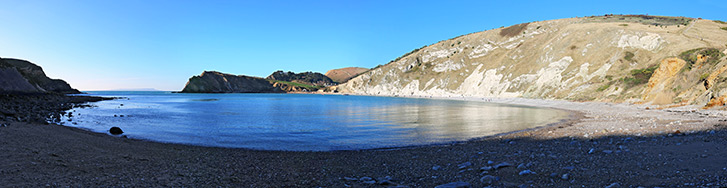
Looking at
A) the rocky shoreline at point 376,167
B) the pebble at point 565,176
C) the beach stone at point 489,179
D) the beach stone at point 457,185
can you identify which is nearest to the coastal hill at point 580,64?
the rocky shoreline at point 376,167

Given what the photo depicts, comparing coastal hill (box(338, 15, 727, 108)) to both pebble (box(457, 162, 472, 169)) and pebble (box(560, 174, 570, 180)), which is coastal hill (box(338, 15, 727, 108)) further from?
pebble (box(560, 174, 570, 180))

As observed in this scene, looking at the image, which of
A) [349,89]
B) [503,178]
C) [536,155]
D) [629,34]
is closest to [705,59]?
[629,34]

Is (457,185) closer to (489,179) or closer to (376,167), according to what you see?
(489,179)

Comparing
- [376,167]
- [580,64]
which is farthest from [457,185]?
[580,64]

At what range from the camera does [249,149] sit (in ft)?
53.9

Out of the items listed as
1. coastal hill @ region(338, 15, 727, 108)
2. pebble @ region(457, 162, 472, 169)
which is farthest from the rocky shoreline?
coastal hill @ region(338, 15, 727, 108)

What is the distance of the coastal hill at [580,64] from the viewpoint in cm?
4288

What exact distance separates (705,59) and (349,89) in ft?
515

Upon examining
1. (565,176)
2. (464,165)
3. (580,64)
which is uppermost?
(580,64)

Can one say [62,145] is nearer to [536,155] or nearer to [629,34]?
[536,155]

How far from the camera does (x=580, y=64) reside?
3152 inches

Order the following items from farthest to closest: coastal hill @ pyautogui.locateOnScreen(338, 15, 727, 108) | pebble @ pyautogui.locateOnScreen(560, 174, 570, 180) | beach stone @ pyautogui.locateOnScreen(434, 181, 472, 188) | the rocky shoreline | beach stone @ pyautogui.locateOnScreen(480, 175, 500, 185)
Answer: coastal hill @ pyautogui.locateOnScreen(338, 15, 727, 108) → beach stone @ pyautogui.locateOnScreen(480, 175, 500, 185) → pebble @ pyautogui.locateOnScreen(560, 174, 570, 180) → beach stone @ pyautogui.locateOnScreen(434, 181, 472, 188) → the rocky shoreline

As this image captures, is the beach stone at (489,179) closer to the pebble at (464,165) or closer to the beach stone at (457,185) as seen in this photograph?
the beach stone at (457,185)

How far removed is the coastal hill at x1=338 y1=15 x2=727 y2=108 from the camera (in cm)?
4288
